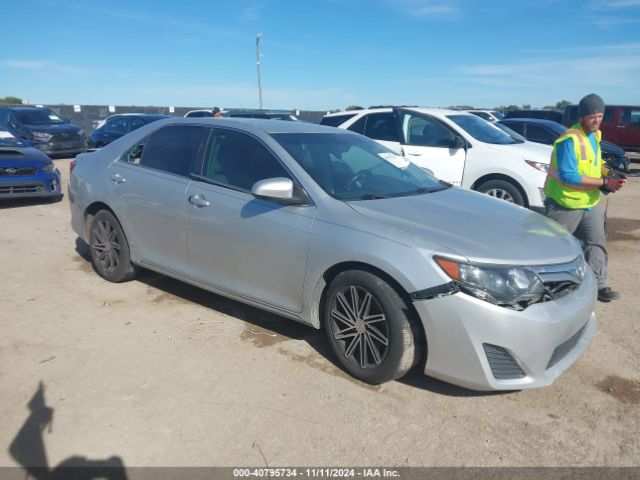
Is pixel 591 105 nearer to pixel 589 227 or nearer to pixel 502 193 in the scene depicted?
pixel 589 227

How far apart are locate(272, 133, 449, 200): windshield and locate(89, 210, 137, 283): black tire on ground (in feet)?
6.29

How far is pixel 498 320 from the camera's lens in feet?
9.20

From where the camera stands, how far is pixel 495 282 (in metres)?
2.86

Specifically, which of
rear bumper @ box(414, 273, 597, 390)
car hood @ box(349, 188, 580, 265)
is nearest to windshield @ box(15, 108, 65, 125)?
car hood @ box(349, 188, 580, 265)

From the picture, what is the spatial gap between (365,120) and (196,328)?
565 cm

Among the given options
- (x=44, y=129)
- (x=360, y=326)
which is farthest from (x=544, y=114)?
(x=360, y=326)

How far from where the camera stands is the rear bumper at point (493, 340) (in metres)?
2.82

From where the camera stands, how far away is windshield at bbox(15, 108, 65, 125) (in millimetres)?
15867

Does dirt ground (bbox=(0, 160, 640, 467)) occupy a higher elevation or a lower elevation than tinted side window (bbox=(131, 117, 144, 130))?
lower

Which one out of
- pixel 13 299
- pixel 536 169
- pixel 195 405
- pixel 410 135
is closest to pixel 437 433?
pixel 195 405

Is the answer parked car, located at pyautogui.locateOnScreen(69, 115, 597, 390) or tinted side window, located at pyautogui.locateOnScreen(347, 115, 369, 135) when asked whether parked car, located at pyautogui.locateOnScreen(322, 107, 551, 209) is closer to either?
tinted side window, located at pyautogui.locateOnScreen(347, 115, 369, 135)

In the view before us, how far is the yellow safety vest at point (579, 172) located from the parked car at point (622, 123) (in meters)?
16.3

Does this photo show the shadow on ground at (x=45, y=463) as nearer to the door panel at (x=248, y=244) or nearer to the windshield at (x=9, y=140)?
the door panel at (x=248, y=244)

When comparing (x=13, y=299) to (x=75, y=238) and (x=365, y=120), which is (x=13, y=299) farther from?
(x=365, y=120)
